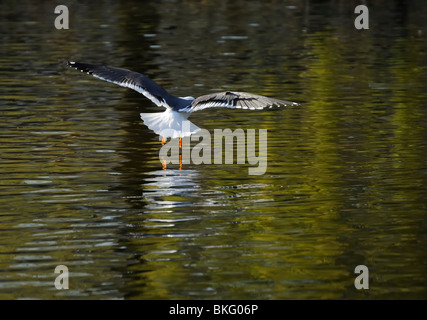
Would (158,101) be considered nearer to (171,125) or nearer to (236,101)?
(171,125)

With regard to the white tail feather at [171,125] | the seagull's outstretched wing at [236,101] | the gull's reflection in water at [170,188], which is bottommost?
the gull's reflection in water at [170,188]

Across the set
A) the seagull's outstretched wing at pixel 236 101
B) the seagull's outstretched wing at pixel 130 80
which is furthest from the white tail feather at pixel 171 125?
the seagull's outstretched wing at pixel 236 101

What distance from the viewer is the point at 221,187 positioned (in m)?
13.5

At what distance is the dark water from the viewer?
394 inches

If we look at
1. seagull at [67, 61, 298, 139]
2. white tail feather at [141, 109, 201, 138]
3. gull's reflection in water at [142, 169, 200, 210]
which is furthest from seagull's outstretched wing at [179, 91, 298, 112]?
gull's reflection in water at [142, 169, 200, 210]

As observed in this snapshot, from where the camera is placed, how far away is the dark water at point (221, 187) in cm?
1000

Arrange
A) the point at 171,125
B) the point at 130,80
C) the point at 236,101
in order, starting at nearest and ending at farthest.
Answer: the point at 236,101
the point at 171,125
the point at 130,80

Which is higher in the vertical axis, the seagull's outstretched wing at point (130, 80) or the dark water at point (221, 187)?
the seagull's outstretched wing at point (130, 80)

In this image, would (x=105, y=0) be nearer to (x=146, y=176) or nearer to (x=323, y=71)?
(x=323, y=71)

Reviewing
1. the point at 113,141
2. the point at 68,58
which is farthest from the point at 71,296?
the point at 68,58

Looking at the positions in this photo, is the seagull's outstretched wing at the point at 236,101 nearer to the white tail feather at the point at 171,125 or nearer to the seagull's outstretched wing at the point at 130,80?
the white tail feather at the point at 171,125

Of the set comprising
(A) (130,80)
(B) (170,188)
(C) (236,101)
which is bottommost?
(B) (170,188)

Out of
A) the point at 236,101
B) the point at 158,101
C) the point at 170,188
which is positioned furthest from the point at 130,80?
the point at 170,188

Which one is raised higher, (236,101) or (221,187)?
(236,101)
